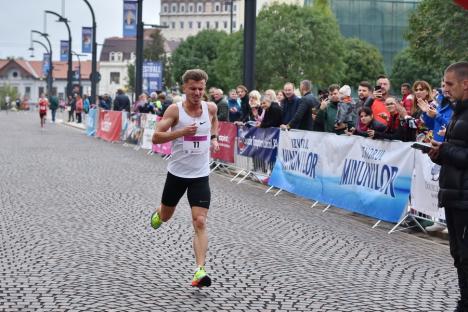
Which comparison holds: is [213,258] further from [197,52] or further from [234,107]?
[197,52]

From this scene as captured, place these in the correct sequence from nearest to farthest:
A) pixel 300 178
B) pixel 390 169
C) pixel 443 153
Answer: pixel 443 153, pixel 390 169, pixel 300 178

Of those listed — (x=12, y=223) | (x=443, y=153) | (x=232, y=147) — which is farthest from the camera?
(x=232, y=147)

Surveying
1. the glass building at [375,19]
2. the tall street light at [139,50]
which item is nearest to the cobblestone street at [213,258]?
the tall street light at [139,50]

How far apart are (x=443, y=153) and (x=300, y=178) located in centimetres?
865

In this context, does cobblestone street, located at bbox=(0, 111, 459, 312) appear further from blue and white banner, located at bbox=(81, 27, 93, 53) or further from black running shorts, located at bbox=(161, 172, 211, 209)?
blue and white banner, located at bbox=(81, 27, 93, 53)

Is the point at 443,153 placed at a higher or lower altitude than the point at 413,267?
higher

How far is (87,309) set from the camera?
615 cm

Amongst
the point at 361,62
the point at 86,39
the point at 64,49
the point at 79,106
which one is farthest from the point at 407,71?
the point at 86,39

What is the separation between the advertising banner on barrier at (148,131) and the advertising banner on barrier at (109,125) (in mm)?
4493

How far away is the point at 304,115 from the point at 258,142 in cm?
142

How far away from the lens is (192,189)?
750 cm

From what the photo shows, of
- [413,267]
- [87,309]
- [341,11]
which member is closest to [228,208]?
[413,267]

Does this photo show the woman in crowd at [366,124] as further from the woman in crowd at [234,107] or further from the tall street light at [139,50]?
the tall street light at [139,50]

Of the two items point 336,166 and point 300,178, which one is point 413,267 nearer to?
point 336,166
